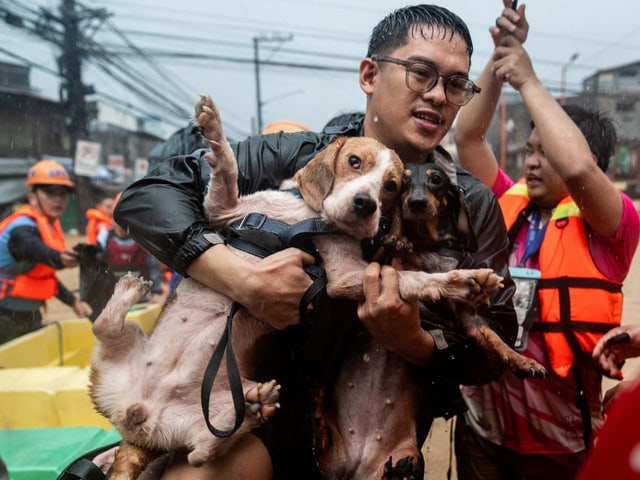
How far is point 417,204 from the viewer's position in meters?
2.15

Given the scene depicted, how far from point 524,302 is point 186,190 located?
1.69 m

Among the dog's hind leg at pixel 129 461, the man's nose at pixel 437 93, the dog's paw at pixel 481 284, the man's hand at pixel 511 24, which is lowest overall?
the dog's hind leg at pixel 129 461

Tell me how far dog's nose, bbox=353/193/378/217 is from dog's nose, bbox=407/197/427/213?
0.16 meters

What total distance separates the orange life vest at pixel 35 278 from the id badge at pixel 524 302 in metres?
5.25

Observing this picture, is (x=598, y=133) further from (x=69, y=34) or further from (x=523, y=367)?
(x=69, y=34)

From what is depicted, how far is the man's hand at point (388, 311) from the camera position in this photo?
1.87 metres

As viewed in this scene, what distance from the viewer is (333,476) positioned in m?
2.18

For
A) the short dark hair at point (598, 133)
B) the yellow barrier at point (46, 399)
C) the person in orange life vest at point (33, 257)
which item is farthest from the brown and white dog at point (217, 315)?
the person in orange life vest at point (33, 257)

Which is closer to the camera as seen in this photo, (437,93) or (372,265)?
(372,265)

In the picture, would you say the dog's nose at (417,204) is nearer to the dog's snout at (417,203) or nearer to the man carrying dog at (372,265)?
the dog's snout at (417,203)

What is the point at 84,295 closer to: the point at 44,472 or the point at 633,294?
the point at 44,472

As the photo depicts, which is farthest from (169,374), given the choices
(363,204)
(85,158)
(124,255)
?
(85,158)

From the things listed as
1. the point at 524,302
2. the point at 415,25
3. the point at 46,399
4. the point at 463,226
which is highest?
the point at 415,25

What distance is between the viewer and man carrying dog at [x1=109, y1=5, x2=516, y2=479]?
1.96m
